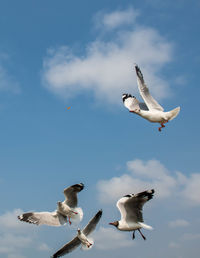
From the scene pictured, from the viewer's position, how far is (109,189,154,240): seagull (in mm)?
13572

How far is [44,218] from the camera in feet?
58.1

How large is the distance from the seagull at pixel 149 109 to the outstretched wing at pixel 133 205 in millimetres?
4195

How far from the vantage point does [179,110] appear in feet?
56.5

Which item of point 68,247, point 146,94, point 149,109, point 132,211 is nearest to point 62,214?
point 68,247

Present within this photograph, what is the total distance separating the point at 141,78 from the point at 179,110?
2.24 metres

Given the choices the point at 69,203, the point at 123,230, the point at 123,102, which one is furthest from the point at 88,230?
the point at 123,102

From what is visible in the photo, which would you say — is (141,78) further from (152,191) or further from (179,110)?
(152,191)

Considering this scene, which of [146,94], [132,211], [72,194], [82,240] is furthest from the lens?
[146,94]

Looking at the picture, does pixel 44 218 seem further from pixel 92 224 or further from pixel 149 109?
pixel 149 109

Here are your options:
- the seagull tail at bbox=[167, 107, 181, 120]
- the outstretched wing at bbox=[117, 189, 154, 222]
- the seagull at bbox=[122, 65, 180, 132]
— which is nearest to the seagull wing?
the outstretched wing at bbox=[117, 189, 154, 222]

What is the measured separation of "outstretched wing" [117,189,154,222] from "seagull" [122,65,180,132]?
4.20m

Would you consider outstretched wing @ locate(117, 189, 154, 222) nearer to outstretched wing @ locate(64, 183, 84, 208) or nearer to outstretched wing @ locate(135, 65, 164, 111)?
outstretched wing @ locate(64, 183, 84, 208)

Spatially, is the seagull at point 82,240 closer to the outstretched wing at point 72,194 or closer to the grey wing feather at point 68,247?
the grey wing feather at point 68,247

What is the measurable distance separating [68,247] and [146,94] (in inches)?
297
